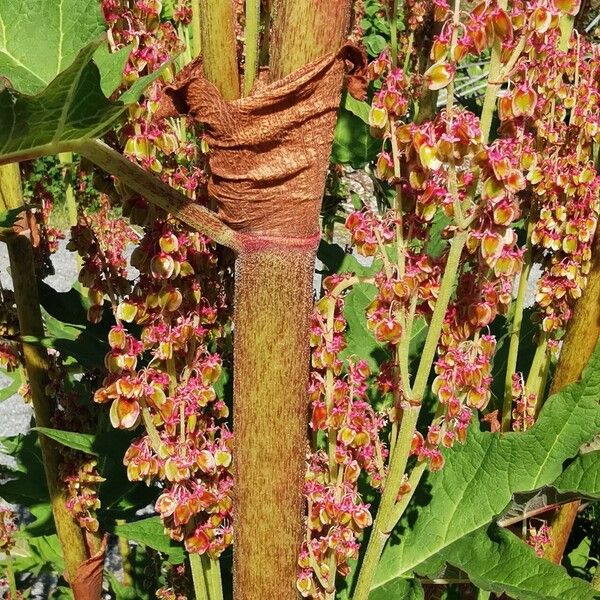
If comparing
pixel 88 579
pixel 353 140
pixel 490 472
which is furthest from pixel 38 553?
pixel 490 472

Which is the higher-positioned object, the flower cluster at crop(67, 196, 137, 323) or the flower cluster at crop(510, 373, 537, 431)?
the flower cluster at crop(67, 196, 137, 323)

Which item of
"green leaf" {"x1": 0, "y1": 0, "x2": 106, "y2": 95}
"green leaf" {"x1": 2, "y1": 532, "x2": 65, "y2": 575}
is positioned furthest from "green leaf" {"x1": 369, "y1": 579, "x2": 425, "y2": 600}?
"green leaf" {"x1": 2, "y1": 532, "x2": 65, "y2": 575}

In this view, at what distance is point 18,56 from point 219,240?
0.28 metres

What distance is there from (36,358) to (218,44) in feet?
1.53

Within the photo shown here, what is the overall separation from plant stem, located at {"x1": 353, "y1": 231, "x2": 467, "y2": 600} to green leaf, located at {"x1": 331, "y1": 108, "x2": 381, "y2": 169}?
30.4 inches

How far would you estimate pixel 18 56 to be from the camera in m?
0.64

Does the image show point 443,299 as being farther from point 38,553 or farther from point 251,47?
A: point 38,553

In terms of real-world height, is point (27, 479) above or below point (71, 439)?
below

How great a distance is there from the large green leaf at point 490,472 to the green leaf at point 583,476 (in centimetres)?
5

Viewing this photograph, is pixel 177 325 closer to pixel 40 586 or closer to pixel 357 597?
pixel 357 597

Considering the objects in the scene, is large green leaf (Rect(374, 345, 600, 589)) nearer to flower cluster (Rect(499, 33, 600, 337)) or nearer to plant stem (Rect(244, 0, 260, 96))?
flower cluster (Rect(499, 33, 600, 337))

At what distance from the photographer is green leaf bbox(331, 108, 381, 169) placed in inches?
52.3

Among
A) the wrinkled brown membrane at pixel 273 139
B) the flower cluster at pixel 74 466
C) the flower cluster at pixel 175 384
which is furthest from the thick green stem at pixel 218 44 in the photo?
the flower cluster at pixel 74 466

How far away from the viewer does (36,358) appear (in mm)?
800
